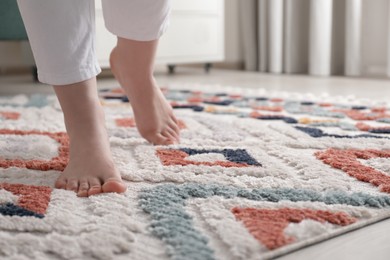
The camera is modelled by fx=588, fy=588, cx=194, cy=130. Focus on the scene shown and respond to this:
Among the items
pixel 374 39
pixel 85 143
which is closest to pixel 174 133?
pixel 85 143

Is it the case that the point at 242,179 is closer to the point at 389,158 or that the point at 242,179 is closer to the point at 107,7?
the point at 389,158

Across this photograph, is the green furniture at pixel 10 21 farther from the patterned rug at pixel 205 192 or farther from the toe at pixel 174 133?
the toe at pixel 174 133

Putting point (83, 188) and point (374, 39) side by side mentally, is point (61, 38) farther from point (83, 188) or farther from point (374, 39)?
point (374, 39)

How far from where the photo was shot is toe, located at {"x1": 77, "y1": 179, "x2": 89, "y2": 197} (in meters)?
0.72

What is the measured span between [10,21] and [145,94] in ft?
3.17

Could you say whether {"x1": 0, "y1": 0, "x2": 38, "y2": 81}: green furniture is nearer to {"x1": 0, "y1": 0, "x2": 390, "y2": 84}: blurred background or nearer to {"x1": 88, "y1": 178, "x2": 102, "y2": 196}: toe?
{"x1": 0, "y1": 0, "x2": 390, "y2": 84}: blurred background

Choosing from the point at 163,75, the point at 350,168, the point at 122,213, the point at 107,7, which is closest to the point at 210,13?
the point at 163,75

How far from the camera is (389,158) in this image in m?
0.90

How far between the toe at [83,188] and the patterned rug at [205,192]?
0.04 ft

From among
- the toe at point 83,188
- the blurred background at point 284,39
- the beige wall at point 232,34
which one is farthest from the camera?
the beige wall at point 232,34

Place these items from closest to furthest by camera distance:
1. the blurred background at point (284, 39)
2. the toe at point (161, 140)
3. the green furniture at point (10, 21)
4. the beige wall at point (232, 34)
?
the toe at point (161, 140) → the green furniture at point (10, 21) → the blurred background at point (284, 39) → the beige wall at point (232, 34)

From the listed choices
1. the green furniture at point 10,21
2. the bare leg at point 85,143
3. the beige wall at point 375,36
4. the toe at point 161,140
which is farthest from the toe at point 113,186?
the beige wall at point 375,36

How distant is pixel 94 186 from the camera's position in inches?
28.9

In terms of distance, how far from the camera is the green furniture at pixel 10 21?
6.00 feet
